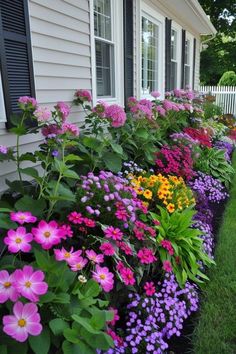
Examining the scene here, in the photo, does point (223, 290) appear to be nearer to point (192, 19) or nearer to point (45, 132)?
point (45, 132)

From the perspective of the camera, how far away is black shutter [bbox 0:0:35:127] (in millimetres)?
2487

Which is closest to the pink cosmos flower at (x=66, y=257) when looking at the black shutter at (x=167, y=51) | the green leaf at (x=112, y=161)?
the green leaf at (x=112, y=161)

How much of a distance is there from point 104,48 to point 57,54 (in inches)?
58.6

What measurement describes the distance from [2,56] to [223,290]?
2.41 m

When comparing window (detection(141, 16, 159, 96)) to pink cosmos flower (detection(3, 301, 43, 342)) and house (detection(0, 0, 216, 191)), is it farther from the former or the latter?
pink cosmos flower (detection(3, 301, 43, 342))

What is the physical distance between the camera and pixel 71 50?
3.64m

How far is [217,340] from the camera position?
2.08m

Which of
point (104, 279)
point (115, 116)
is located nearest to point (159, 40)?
point (115, 116)

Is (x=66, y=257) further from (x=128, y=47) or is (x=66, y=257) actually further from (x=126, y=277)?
(x=128, y=47)

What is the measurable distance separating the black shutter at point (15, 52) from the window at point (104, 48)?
5.82 ft

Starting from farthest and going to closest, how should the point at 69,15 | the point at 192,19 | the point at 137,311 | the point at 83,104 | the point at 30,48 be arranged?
the point at 192,19
the point at 83,104
the point at 69,15
the point at 30,48
the point at 137,311

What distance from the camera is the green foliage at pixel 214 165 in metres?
4.88

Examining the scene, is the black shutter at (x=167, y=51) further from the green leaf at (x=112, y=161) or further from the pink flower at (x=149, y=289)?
the pink flower at (x=149, y=289)

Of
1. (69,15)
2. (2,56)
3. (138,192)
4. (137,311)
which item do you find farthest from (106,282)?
(69,15)
